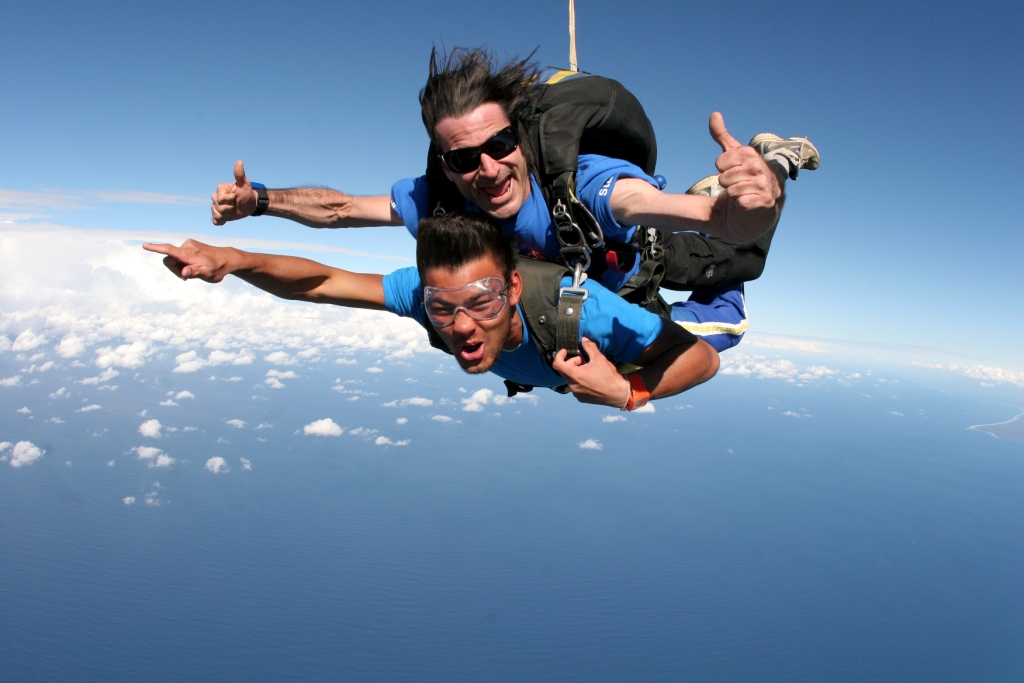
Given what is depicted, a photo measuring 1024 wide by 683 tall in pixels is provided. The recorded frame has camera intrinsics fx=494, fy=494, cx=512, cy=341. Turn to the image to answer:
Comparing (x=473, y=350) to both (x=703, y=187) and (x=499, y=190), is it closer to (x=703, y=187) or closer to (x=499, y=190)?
(x=499, y=190)

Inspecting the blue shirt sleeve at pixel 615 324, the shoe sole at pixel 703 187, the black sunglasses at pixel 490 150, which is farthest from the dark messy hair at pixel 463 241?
the shoe sole at pixel 703 187

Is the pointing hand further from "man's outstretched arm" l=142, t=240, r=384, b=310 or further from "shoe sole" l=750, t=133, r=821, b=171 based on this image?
"shoe sole" l=750, t=133, r=821, b=171

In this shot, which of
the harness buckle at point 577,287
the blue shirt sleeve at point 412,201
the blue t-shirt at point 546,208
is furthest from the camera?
the blue shirt sleeve at point 412,201

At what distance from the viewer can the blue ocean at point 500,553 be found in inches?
Answer: 2036

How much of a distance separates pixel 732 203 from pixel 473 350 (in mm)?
1349

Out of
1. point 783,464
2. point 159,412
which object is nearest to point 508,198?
point 783,464

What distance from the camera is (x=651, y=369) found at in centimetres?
223

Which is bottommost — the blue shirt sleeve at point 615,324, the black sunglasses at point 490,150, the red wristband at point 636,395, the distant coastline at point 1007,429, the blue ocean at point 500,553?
the distant coastline at point 1007,429

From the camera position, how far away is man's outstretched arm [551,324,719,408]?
6.50ft

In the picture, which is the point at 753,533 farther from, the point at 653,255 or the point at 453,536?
the point at 653,255

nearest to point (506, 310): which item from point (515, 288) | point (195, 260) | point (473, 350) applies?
point (515, 288)

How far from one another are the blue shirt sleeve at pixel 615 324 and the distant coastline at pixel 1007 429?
209981 mm

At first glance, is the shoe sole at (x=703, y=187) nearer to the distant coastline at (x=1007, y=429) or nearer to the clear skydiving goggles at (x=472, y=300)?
the clear skydiving goggles at (x=472, y=300)

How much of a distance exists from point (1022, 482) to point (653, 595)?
102 metres
